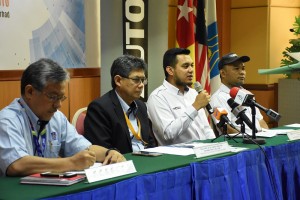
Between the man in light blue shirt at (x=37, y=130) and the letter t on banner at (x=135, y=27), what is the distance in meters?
2.15

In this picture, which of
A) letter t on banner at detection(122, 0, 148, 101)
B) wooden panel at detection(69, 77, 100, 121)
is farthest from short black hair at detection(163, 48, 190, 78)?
wooden panel at detection(69, 77, 100, 121)

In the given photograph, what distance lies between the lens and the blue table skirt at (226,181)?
2.35 metres

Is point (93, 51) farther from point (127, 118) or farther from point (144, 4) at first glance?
point (127, 118)

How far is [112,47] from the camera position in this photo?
15.7 ft

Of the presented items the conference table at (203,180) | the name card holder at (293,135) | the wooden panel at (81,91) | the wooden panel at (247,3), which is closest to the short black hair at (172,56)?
the conference table at (203,180)

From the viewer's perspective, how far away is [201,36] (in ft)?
18.5

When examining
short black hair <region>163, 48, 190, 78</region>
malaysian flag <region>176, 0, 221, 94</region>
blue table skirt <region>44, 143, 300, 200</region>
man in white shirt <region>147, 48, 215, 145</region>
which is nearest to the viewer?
blue table skirt <region>44, 143, 300, 200</region>

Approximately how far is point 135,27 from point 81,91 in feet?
2.52

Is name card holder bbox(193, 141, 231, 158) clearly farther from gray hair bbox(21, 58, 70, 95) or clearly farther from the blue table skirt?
gray hair bbox(21, 58, 70, 95)

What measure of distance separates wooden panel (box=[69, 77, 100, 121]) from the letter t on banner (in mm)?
447

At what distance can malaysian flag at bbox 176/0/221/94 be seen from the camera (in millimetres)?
5551

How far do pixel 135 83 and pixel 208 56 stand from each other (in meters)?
2.54

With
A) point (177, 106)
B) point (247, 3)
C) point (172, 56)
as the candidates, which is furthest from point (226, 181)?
point (247, 3)

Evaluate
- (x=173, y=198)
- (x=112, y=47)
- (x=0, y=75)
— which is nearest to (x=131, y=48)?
(x=112, y=47)
